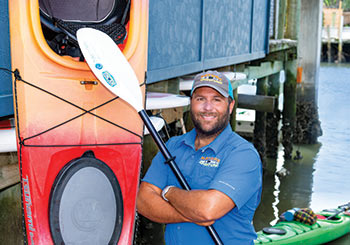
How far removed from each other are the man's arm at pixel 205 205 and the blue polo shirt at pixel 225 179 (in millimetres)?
28

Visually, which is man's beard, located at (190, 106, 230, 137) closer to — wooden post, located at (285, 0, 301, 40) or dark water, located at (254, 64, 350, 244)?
dark water, located at (254, 64, 350, 244)

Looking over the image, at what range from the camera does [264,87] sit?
1196 centimetres

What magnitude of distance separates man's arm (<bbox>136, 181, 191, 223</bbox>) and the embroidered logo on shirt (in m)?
0.24

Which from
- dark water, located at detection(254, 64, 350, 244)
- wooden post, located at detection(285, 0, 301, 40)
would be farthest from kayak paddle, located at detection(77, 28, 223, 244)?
wooden post, located at detection(285, 0, 301, 40)

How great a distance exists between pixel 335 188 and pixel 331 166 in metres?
1.59

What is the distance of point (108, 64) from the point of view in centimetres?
275

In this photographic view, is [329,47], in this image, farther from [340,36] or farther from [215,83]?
[215,83]

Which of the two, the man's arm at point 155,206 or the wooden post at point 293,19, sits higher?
the wooden post at point 293,19

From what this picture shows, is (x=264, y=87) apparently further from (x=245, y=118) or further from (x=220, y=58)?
(x=220, y=58)

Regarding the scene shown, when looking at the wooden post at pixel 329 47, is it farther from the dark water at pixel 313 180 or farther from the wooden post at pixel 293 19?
the wooden post at pixel 293 19

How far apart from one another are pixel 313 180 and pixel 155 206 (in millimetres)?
8452

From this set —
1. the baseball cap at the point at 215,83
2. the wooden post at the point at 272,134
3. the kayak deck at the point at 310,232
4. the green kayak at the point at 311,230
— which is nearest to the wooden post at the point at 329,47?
the wooden post at the point at 272,134

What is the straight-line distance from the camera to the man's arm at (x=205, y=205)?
2.18m

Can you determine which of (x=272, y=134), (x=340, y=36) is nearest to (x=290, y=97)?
(x=272, y=134)
